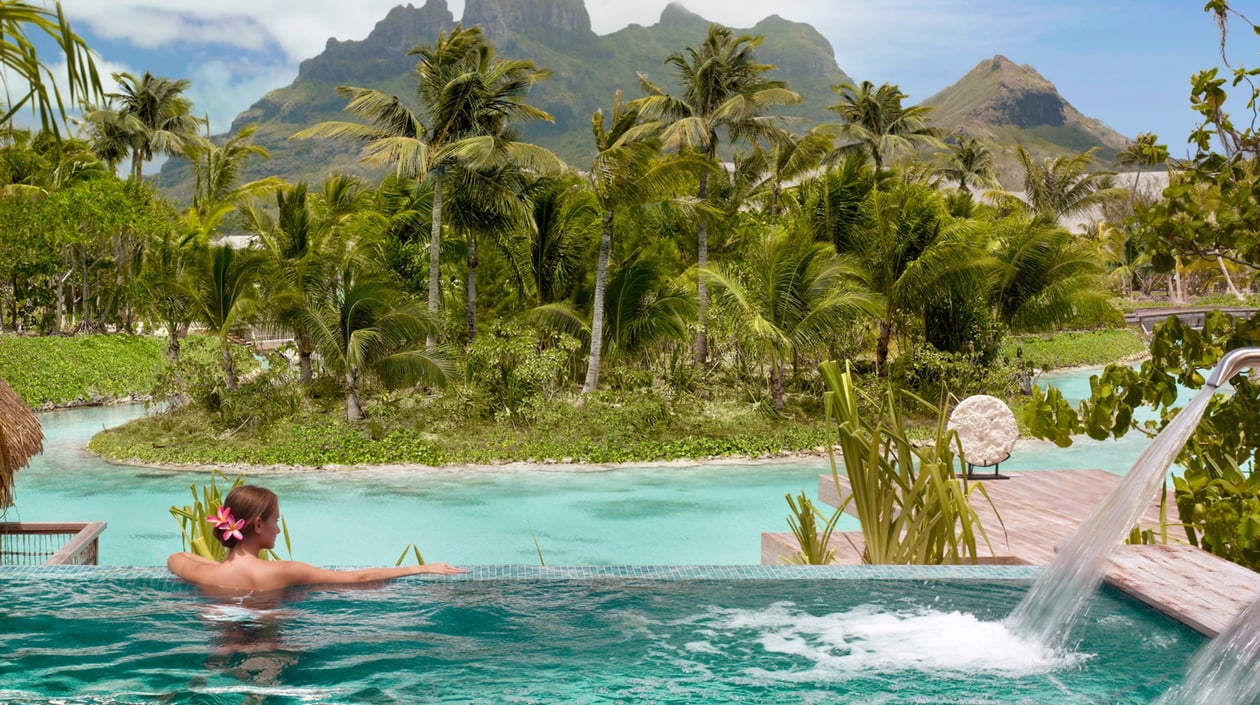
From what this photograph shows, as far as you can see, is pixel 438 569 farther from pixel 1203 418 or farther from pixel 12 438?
pixel 1203 418

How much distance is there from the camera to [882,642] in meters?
3.75

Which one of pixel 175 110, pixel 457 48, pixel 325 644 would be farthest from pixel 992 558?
pixel 175 110

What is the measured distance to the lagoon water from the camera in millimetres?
7930

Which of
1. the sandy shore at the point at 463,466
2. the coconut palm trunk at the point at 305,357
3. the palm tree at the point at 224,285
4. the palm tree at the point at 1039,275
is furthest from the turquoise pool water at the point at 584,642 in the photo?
the palm tree at the point at 1039,275

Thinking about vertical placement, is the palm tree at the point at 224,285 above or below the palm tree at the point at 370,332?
above

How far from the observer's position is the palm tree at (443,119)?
12.8 meters

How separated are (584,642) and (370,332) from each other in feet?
29.4

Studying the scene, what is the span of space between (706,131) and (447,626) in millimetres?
13081

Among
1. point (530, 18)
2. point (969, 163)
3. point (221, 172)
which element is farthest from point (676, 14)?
point (221, 172)

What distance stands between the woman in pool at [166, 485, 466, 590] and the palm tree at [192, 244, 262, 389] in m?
8.70

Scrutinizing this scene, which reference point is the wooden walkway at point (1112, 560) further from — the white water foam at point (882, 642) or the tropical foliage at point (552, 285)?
the tropical foliage at point (552, 285)

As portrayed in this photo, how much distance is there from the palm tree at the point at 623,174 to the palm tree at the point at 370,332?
211cm

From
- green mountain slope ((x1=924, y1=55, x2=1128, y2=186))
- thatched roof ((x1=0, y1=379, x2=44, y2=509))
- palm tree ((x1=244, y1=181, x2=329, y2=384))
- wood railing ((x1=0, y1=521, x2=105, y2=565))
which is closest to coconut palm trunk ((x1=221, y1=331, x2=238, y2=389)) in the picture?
palm tree ((x1=244, y1=181, x2=329, y2=384))

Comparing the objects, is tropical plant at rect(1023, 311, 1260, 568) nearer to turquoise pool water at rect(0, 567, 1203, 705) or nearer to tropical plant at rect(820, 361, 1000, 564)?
tropical plant at rect(820, 361, 1000, 564)
